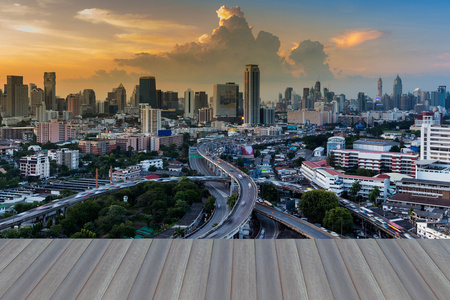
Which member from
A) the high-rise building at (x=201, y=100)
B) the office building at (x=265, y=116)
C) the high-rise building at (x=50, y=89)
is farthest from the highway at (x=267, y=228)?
the high-rise building at (x=201, y=100)

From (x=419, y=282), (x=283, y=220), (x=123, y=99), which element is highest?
(x=123, y=99)

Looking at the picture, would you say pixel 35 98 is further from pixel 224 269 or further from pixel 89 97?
pixel 224 269

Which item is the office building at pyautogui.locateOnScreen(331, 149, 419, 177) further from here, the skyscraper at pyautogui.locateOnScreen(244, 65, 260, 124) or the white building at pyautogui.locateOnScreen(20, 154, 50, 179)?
the skyscraper at pyautogui.locateOnScreen(244, 65, 260, 124)

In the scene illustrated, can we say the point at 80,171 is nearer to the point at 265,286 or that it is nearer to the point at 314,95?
the point at 265,286

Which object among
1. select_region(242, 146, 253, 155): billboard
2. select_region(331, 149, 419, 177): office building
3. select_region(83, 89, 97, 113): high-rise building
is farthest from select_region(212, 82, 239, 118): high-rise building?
select_region(331, 149, 419, 177): office building

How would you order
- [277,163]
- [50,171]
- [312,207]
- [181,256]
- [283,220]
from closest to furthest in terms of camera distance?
[181,256]
[283,220]
[312,207]
[50,171]
[277,163]

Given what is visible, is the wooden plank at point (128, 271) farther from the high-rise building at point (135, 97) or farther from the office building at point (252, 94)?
the high-rise building at point (135, 97)

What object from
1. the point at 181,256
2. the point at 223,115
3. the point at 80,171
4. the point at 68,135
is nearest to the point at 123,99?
the point at 223,115
